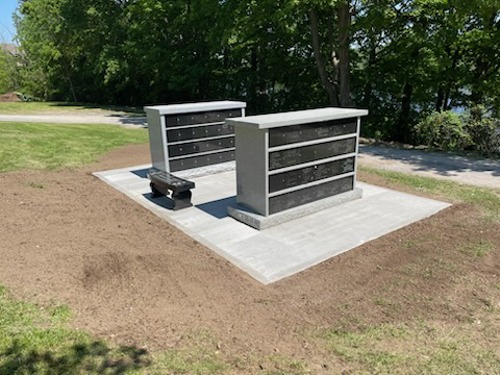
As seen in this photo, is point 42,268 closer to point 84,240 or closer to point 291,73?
point 84,240

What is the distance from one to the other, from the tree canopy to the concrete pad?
7620mm

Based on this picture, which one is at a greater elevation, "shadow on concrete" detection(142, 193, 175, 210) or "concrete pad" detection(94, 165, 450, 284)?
"shadow on concrete" detection(142, 193, 175, 210)

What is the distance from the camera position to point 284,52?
19984 millimetres

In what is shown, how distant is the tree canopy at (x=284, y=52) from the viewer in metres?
14.0

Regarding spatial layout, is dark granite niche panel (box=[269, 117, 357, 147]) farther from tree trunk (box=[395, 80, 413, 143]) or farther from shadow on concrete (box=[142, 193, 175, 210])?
tree trunk (box=[395, 80, 413, 143])

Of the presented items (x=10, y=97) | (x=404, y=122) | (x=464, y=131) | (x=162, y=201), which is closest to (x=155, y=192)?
(x=162, y=201)

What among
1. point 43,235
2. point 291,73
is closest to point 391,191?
point 43,235

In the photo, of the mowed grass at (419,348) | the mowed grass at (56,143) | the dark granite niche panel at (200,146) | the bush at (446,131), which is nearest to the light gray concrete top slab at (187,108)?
the dark granite niche panel at (200,146)

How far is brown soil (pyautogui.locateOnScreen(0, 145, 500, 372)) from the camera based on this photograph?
377 centimetres

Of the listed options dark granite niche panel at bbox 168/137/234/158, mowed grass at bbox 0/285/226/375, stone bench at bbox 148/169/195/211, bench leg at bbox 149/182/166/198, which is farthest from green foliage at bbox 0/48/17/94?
mowed grass at bbox 0/285/226/375

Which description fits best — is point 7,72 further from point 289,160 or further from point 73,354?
point 73,354

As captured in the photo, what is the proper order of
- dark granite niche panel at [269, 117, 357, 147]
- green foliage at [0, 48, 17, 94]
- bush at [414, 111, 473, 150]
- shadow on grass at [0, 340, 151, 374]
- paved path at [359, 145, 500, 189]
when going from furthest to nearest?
green foliage at [0, 48, 17, 94] < bush at [414, 111, 473, 150] < paved path at [359, 145, 500, 189] < dark granite niche panel at [269, 117, 357, 147] < shadow on grass at [0, 340, 151, 374]

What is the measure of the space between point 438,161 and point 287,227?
255 inches

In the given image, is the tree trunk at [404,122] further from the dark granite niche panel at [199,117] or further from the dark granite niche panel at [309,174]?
the dark granite niche panel at [309,174]
